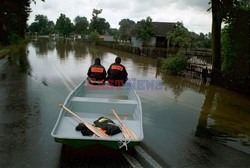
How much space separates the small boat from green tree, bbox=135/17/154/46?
40.0 metres

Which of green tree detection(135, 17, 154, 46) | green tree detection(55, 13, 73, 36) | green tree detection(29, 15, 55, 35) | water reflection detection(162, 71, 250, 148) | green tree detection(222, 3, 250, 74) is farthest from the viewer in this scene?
green tree detection(29, 15, 55, 35)

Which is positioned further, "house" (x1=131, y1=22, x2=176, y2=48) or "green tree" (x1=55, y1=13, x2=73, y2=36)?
"green tree" (x1=55, y1=13, x2=73, y2=36)

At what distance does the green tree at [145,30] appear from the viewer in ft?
154

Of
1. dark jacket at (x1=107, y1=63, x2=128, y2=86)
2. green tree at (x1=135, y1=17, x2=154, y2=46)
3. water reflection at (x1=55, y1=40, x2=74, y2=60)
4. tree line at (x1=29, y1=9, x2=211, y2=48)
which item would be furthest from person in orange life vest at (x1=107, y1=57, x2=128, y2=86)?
green tree at (x1=135, y1=17, x2=154, y2=46)

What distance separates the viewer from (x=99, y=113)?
666 centimetres

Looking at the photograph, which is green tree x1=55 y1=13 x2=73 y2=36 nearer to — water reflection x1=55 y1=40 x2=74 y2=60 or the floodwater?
water reflection x1=55 y1=40 x2=74 y2=60

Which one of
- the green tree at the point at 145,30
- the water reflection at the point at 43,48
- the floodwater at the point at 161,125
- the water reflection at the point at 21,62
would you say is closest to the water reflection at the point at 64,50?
the water reflection at the point at 43,48

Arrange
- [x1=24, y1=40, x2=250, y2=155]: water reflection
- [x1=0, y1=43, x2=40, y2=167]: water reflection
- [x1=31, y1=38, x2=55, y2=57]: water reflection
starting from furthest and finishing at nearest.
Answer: [x1=31, y1=38, x2=55, y2=57]: water reflection → [x1=24, y1=40, x2=250, y2=155]: water reflection → [x1=0, y1=43, x2=40, y2=167]: water reflection

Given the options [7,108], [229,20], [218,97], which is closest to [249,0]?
[229,20]

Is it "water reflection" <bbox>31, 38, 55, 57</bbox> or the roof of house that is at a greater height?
the roof of house

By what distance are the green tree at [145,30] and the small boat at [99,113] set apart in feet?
131

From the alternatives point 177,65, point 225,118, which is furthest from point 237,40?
point 225,118

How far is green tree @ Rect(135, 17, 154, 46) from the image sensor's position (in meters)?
Result: 46.8

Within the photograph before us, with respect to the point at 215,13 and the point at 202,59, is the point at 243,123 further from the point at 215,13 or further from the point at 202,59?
the point at 202,59
